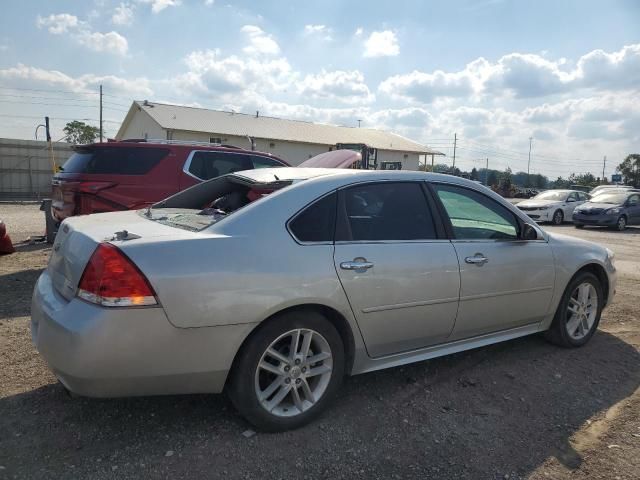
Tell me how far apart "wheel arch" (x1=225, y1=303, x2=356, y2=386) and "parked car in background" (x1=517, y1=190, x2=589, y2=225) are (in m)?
18.2

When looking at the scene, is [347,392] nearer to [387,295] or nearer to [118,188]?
[387,295]

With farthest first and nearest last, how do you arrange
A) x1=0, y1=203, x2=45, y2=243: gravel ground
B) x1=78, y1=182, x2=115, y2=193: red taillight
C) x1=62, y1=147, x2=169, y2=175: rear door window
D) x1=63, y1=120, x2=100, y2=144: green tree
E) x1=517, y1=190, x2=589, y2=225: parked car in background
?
x1=63, y1=120, x2=100, y2=144: green tree → x1=517, y1=190, x2=589, y2=225: parked car in background → x1=0, y1=203, x2=45, y2=243: gravel ground → x1=62, y1=147, x2=169, y2=175: rear door window → x1=78, y1=182, x2=115, y2=193: red taillight

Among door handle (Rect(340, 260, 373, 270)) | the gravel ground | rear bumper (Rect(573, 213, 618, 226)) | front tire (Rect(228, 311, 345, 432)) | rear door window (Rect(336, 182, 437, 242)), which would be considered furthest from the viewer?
rear bumper (Rect(573, 213, 618, 226))

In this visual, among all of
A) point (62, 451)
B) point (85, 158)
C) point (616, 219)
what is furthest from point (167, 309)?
point (616, 219)

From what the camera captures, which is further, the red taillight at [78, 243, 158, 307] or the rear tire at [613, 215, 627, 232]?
the rear tire at [613, 215, 627, 232]

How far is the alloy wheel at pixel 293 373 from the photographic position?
302 cm

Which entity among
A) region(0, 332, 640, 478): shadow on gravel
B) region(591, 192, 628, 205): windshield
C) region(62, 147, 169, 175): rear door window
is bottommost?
region(0, 332, 640, 478): shadow on gravel

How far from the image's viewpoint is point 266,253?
9.58 ft

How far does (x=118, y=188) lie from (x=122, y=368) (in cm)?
504

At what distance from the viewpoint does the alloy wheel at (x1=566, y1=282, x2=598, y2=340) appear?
4.73 meters

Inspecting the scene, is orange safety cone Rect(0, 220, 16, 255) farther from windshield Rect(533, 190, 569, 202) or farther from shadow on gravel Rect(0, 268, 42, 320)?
windshield Rect(533, 190, 569, 202)

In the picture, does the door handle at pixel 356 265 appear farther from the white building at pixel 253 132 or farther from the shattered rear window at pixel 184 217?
the white building at pixel 253 132

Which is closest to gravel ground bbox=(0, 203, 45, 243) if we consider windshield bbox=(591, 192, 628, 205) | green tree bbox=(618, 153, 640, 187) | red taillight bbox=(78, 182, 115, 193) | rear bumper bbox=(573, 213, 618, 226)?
red taillight bbox=(78, 182, 115, 193)

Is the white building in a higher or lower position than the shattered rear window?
higher
